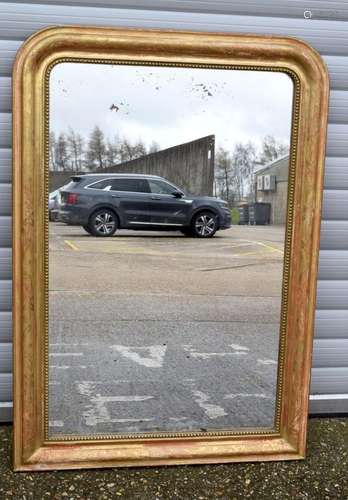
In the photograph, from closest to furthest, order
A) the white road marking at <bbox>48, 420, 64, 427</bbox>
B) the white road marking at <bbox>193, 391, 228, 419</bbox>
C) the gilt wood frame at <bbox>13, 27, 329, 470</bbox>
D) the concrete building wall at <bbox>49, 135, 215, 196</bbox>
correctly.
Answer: the gilt wood frame at <bbox>13, 27, 329, 470</bbox>, the concrete building wall at <bbox>49, 135, 215, 196</bbox>, the white road marking at <bbox>48, 420, 64, 427</bbox>, the white road marking at <bbox>193, 391, 228, 419</bbox>

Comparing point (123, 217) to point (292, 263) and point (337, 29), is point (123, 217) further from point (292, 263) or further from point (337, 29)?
point (337, 29)

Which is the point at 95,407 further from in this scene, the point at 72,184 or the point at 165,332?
the point at 72,184

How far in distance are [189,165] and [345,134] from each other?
94 cm

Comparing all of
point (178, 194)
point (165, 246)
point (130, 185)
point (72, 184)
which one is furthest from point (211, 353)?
point (72, 184)

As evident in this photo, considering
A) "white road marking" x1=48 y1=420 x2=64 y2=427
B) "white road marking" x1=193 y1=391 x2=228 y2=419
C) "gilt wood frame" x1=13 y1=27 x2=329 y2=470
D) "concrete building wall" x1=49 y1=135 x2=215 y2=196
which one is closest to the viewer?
"gilt wood frame" x1=13 y1=27 x2=329 y2=470

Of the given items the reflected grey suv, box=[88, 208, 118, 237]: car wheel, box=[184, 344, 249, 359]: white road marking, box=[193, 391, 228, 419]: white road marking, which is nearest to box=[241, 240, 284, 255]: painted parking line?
the reflected grey suv

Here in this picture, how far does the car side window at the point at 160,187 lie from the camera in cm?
249

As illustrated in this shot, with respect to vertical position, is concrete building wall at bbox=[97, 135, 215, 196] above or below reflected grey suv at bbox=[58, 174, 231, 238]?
above

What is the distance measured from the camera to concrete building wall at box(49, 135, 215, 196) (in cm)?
244

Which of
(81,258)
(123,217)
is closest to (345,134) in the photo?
(123,217)

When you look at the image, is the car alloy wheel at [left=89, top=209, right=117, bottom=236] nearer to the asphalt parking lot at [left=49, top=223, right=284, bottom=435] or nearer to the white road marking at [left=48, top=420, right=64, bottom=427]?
the asphalt parking lot at [left=49, top=223, right=284, bottom=435]

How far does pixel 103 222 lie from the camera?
2480mm

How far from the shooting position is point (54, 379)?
8.32ft

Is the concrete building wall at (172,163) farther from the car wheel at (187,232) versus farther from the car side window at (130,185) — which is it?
the car wheel at (187,232)
